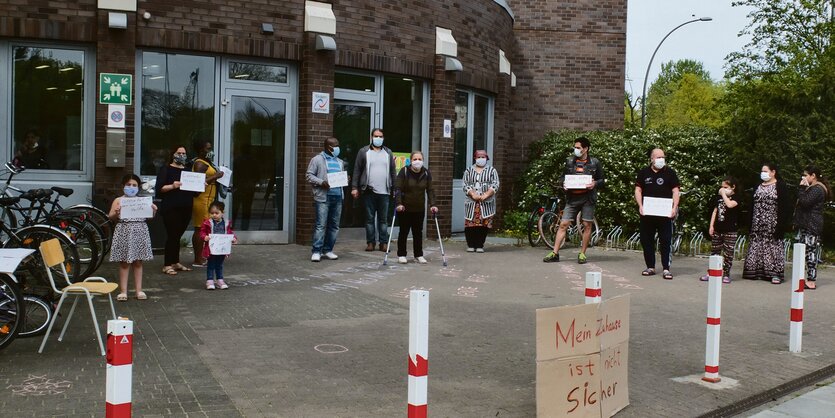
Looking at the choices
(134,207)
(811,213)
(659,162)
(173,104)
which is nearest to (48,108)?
(173,104)

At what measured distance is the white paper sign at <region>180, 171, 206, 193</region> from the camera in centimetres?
1143

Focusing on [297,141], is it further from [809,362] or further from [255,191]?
[809,362]

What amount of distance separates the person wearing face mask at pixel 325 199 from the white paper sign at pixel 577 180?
11.4 ft

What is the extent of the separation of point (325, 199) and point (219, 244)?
11.2ft

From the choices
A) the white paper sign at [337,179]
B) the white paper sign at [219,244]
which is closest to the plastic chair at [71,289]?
the white paper sign at [219,244]

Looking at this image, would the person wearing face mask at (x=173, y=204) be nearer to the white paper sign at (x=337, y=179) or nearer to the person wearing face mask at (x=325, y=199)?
the person wearing face mask at (x=325, y=199)

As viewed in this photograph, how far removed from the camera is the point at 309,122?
14852 millimetres

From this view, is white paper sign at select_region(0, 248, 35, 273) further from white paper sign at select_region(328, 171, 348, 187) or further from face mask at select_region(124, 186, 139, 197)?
white paper sign at select_region(328, 171, 348, 187)

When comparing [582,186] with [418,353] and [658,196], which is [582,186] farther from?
[418,353]

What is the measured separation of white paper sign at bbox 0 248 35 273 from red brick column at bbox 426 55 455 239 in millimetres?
10392

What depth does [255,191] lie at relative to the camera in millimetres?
14820

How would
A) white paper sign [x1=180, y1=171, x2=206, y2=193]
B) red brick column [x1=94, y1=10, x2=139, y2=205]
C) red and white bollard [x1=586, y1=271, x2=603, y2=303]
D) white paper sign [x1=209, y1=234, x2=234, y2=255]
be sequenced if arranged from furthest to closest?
red brick column [x1=94, y1=10, x2=139, y2=205], white paper sign [x1=180, y1=171, x2=206, y2=193], white paper sign [x1=209, y1=234, x2=234, y2=255], red and white bollard [x1=586, y1=271, x2=603, y2=303]

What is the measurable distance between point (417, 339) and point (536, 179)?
14954 millimetres

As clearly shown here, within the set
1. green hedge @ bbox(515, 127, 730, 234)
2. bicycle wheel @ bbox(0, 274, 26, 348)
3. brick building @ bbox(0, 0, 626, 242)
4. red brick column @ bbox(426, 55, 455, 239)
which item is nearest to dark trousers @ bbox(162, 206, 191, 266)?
brick building @ bbox(0, 0, 626, 242)
